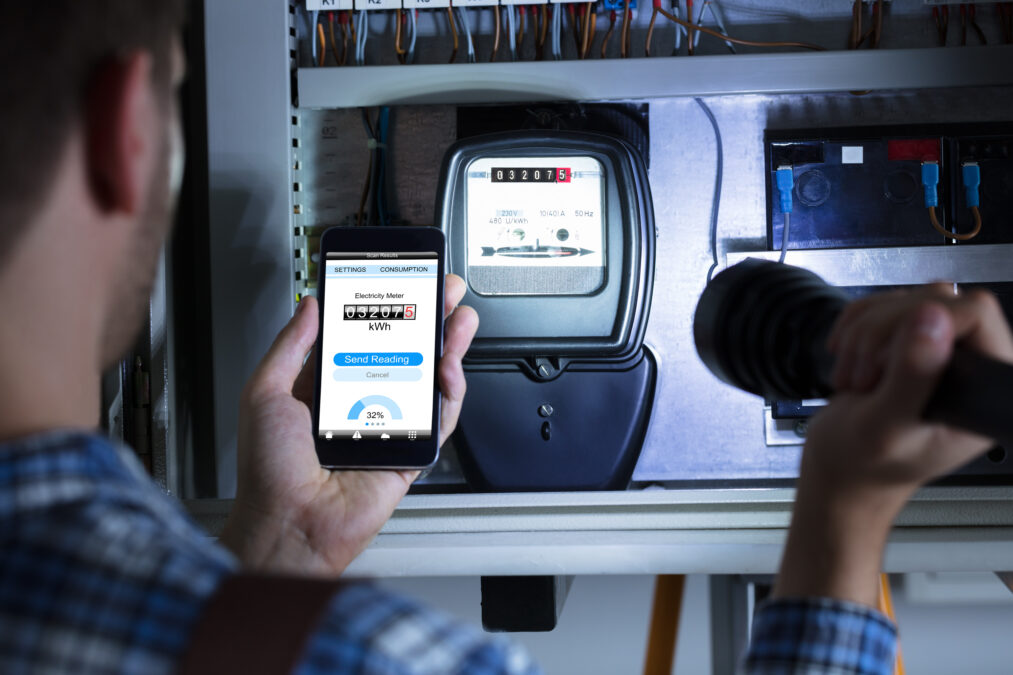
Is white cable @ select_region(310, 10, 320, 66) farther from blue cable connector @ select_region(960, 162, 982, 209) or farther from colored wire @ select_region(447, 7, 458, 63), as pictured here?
blue cable connector @ select_region(960, 162, 982, 209)

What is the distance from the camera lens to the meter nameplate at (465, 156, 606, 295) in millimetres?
1013

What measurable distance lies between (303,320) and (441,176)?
247 millimetres

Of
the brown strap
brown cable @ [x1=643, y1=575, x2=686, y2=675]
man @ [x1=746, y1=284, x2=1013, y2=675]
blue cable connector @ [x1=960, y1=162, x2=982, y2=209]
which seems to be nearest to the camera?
the brown strap

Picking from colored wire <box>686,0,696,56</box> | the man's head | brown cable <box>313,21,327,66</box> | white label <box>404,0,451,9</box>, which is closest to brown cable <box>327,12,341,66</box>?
brown cable <box>313,21,327,66</box>

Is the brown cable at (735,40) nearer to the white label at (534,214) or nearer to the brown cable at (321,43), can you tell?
the white label at (534,214)

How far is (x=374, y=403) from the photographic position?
911mm

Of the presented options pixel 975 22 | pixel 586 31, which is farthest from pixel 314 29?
pixel 975 22

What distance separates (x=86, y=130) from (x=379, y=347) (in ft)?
1.78

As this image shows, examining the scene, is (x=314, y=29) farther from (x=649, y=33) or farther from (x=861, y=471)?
(x=861, y=471)

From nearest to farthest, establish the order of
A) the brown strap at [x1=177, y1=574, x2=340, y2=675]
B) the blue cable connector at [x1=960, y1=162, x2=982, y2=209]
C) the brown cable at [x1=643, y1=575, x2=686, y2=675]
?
the brown strap at [x1=177, y1=574, x2=340, y2=675]
the blue cable connector at [x1=960, y1=162, x2=982, y2=209]
the brown cable at [x1=643, y1=575, x2=686, y2=675]

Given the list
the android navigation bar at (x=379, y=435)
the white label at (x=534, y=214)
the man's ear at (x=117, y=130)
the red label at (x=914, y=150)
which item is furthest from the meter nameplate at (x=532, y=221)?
the man's ear at (x=117, y=130)

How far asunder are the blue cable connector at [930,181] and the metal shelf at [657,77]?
0.10 metres

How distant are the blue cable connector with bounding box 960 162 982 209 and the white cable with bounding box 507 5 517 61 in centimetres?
59

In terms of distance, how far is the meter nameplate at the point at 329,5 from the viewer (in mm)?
1035
